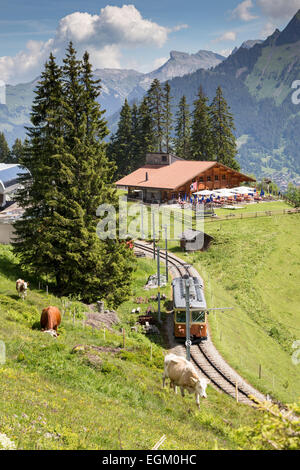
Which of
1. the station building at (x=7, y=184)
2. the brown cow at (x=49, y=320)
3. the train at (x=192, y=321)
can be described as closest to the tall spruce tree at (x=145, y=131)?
the station building at (x=7, y=184)

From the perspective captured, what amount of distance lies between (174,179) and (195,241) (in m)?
22.2

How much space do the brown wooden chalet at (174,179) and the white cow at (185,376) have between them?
2192 inches

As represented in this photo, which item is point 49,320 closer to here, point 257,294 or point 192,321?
point 192,321

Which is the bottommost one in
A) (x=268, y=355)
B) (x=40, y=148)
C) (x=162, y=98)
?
(x=268, y=355)

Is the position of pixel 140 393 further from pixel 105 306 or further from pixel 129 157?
pixel 129 157


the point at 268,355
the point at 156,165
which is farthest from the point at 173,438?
the point at 156,165

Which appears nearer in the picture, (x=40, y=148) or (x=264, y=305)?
(x=40, y=148)

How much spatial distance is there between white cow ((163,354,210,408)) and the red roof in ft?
183

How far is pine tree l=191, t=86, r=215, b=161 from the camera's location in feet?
293

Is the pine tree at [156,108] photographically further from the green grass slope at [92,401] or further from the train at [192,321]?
the green grass slope at [92,401]

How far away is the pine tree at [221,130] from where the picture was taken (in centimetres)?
8812

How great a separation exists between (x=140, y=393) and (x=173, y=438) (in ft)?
15.1
